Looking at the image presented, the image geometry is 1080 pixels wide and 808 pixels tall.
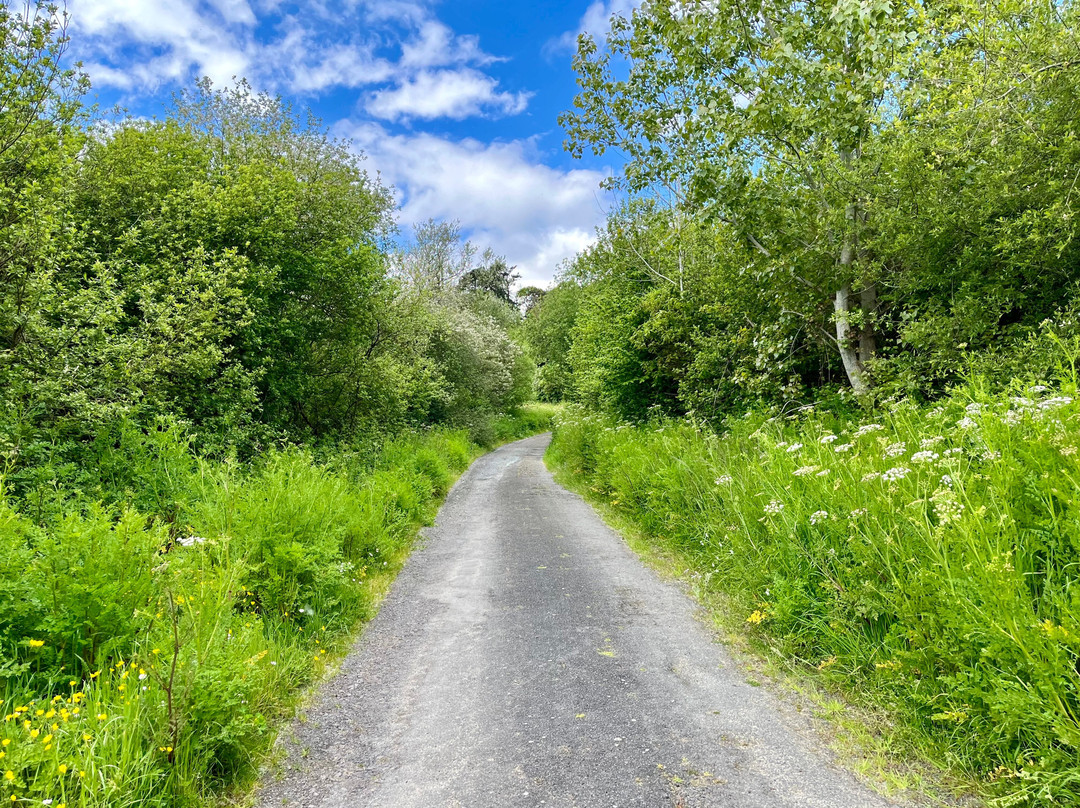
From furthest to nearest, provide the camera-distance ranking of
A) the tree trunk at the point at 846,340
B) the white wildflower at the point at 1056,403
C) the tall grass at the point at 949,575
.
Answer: the tree trunk at the point at 846,340, the white wildflower at the point at 1056,403, the tall grass at the point at 949,575

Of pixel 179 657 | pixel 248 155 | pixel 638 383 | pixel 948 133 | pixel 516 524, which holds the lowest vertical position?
pixel 516 524

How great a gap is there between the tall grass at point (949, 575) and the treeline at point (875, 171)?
1681 millimetres

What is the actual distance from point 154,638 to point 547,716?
2564 millimetres

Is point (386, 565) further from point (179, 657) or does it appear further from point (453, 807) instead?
point (453, 807)

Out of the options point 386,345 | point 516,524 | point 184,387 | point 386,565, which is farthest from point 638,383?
point 184,387

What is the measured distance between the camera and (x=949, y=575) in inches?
112

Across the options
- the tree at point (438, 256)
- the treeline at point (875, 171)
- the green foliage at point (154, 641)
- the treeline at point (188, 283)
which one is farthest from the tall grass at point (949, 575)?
the tree at point (438, 256)

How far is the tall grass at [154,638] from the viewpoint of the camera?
2.48 m

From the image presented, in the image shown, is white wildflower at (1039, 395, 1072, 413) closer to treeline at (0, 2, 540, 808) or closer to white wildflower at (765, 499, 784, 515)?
white wildflower at (765, 499, 784, 515)

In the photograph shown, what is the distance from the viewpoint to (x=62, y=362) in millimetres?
6379

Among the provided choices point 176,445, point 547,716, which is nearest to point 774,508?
point 547,716

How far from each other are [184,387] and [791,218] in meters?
9.61

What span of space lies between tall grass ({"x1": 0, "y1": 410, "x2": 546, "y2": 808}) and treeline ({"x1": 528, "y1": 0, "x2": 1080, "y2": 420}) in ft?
20.8

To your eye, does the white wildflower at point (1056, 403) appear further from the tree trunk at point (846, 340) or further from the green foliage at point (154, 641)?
the green foliage at point (154, 641)
